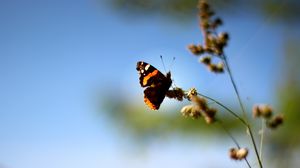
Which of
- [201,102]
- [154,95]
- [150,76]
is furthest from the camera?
[150,76]

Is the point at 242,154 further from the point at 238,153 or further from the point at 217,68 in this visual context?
the point at 217,68

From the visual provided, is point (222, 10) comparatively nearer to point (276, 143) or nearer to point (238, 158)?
point (276, 143)

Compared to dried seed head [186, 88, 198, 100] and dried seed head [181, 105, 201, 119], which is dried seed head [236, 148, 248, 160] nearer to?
dried seed head [181, 105, 201, 119]

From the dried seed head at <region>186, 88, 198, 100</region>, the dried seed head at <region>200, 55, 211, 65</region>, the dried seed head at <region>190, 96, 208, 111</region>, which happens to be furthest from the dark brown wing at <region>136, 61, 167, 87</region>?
the dried seed head at <region>190, 96, 208, 111</region>

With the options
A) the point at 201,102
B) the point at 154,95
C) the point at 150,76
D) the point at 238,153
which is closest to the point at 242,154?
the point at 238,153

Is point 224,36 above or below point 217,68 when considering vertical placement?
above

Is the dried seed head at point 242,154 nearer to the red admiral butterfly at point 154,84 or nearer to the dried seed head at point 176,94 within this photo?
the dried seed head at point 176,94
